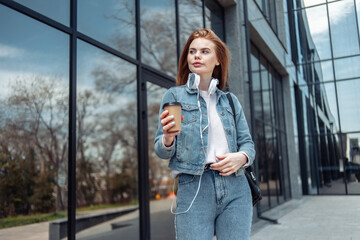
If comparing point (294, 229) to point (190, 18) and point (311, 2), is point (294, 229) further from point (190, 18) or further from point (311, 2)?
point (311, 2)

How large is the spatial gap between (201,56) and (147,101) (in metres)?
9.73

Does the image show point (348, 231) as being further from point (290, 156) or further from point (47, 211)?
point (47, 211)

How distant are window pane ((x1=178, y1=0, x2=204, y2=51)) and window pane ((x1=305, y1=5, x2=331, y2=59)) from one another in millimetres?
9001

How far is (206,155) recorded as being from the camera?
4.49 feet

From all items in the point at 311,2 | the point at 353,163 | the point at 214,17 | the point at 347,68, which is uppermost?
the point at 311,2

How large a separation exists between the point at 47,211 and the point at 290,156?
913 cm

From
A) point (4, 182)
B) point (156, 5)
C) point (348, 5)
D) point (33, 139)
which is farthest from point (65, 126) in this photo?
point (348, 5)

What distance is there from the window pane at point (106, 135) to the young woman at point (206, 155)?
37.0 ft

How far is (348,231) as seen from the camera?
18.2 feet

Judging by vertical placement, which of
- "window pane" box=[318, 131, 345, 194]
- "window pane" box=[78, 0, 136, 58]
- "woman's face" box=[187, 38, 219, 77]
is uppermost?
"window pane" box=[78, 0, 136, 58]

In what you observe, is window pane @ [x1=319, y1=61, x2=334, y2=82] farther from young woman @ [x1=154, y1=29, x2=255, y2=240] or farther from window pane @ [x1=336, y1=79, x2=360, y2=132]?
young woman @ [x1=154, y1=29, x2=255, y2=240]

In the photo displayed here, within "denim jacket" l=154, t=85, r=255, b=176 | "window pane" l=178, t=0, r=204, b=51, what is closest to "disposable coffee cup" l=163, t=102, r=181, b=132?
"denim jacket" l=154, t=85, r=255, b=176

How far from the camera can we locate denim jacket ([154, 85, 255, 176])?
1.33 metres

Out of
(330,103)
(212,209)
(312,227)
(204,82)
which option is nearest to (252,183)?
(212,209)
